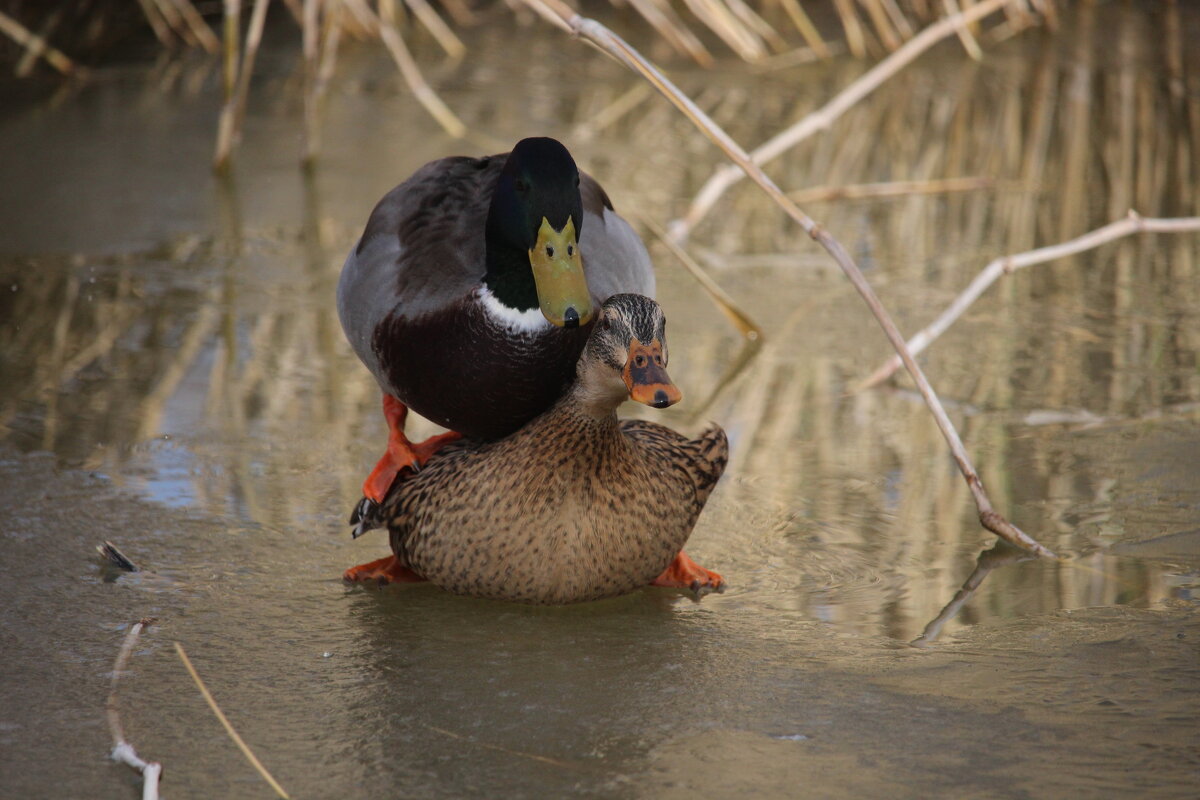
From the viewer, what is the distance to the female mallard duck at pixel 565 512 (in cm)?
315

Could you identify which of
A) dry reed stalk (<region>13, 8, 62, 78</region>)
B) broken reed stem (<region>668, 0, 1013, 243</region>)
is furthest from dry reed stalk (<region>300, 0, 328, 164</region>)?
broken reed stem (<region>668, 0, 1013, 243</region>)

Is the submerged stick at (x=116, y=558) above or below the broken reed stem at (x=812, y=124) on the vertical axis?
below

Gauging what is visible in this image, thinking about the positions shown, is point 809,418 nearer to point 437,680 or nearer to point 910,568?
point 910,568

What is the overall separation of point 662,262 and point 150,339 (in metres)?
2.17

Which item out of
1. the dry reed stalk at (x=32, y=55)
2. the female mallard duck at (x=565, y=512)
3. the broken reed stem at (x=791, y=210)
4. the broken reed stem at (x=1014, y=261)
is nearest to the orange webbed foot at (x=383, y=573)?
the female mallard duck at (x=565, y=512)

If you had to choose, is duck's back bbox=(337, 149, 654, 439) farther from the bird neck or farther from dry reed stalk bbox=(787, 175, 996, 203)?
dry reed stalk bbox=(787, 175, 996, 203)

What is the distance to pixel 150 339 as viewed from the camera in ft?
16.5

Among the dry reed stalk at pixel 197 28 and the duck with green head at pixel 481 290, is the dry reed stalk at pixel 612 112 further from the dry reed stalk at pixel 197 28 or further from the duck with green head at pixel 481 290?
the duck with green head at pixel 481 290

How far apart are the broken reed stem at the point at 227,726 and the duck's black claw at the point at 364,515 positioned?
65 centimetres

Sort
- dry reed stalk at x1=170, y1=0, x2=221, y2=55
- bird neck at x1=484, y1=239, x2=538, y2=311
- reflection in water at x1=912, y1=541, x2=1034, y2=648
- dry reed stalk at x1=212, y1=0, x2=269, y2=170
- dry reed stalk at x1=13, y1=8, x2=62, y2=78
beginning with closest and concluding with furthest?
1. reflection in water at x1=912, y1=541, x2=1034, y2=648
2. bird neck at x1=484, y1=239, x2=538, y2=311
3. dry reed stalk at x1=212, y1=0, x2=269, y2=170
4. dry reed stalk at x1=13, y1=8, x2=62, y2=78
5. dry reed stalk at x1=170, y1=0, x2=221, y2=55

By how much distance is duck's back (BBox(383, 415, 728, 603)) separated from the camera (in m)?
3.16

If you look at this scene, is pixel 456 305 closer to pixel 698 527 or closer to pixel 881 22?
pixel 698 527

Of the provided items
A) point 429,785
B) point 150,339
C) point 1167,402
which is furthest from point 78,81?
point 429,785

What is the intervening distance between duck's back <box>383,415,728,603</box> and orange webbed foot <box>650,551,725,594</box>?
0.08 meters
